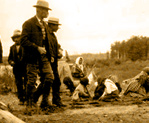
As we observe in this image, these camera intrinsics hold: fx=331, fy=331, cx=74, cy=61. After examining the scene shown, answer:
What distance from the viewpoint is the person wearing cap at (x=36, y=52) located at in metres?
6.21

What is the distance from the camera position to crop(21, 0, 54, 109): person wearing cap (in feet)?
20.4

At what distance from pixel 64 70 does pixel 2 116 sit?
37.1ft

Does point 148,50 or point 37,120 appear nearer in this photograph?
point 37,120

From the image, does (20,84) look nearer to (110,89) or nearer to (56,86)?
(56,86)

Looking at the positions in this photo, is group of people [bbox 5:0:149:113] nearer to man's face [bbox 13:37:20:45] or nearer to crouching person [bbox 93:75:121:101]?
man's face [bbox 13:37:20:45]

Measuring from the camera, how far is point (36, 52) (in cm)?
623

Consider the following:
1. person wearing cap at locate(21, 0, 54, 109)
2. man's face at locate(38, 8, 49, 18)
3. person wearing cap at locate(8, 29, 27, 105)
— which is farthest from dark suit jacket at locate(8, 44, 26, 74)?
man's face at locate(38, 8, 49, 18)

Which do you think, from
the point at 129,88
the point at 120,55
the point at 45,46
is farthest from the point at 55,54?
the point at 120,55

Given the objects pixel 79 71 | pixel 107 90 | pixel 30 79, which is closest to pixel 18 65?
pixel 30 79

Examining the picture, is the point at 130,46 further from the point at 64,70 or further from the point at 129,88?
the point at 129,88

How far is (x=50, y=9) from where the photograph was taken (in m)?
6.35

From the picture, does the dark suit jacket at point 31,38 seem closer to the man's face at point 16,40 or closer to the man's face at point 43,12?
the man's face at point 43,12

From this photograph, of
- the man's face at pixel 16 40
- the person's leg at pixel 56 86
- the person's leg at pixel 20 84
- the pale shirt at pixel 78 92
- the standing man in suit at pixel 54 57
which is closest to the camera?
the standing man in suit at pixel 54 57

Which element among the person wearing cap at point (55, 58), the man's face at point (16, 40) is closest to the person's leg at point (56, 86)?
the person wearing cap at point (55, 58)
